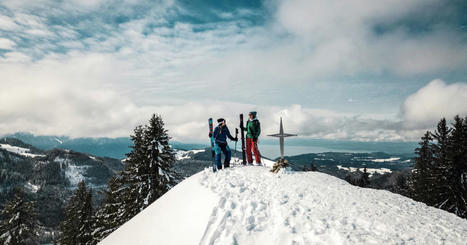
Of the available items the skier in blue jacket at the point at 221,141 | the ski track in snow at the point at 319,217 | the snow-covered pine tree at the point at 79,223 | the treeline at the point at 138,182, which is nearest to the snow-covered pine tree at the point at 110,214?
the treeline at the point at 138,182

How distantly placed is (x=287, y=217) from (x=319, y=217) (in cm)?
93

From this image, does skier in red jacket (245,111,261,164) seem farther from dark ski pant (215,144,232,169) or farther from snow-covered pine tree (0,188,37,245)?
snow-covered pine tree (0,188,37,245)

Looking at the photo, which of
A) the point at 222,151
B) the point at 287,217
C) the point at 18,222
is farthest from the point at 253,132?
the point at 18,222

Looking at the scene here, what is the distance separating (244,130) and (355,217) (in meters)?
7.87

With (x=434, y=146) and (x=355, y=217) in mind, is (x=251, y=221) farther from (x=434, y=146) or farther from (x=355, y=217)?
(x=434, y=146)

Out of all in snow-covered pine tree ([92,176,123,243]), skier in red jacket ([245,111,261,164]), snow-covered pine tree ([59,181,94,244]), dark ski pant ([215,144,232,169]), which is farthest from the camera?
snow-covered pine tree ([59,181,94,244])

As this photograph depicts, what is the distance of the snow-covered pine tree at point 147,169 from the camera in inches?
733

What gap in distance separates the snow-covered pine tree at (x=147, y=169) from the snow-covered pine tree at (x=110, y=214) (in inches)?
27.6

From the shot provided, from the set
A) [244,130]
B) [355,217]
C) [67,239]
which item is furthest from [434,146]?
[67,239]

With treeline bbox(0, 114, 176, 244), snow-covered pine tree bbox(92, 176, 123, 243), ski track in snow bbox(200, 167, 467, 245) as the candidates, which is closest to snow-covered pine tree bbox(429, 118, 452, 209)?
ski track in snow bbox(200, 167, 467, 245)

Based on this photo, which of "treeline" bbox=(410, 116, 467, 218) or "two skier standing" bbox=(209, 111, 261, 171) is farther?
"treeline" bbox=(410, 116, 467, 218)

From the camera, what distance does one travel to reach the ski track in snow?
18.4 feet

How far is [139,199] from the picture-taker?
18656mm

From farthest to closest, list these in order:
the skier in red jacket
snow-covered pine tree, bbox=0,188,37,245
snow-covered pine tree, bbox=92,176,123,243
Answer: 1. snow-covered pine tree, bbox=0,188,37,245
2. snow-covered pine tree, bbox=92,176,123,243
3. the skier in red jacket
